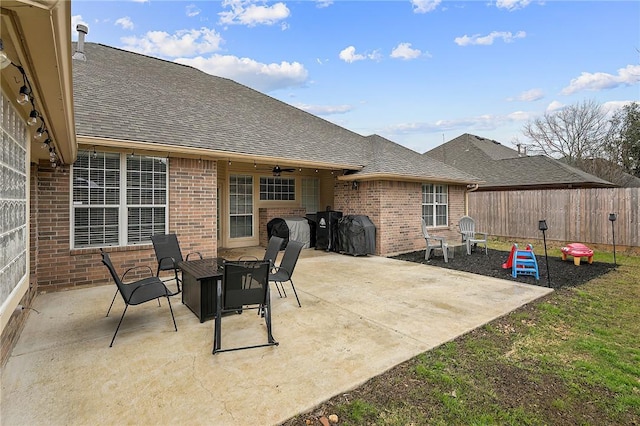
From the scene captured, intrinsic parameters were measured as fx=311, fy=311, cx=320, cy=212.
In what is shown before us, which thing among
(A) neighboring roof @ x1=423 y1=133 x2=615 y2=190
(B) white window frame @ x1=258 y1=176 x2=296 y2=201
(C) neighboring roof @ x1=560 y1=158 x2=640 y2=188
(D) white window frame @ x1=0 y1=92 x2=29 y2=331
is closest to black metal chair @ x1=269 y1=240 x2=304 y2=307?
(D) white window frame @ x1=0 y1=92 x2=29 y2=331

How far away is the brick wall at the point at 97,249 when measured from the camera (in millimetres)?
5598

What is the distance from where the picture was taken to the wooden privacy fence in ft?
32.1

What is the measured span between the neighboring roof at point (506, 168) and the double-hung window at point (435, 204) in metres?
6.02

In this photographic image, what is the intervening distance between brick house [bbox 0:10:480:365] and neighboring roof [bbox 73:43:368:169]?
5cm

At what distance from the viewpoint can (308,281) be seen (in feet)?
21.1

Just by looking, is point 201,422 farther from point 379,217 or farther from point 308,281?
point 379,217

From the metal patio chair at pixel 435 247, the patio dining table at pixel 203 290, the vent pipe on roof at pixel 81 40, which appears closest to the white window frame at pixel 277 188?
the metal patio chair at pixel 435 247

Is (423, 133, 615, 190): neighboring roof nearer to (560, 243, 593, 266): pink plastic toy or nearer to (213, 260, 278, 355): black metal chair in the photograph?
(560, 243, 593, 266): pink plastic toy

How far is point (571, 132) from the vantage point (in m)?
25.3

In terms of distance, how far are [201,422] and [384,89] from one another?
1428 centimetres

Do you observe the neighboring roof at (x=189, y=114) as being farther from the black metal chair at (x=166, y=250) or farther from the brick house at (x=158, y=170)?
the black metal chair at (x=166, y=250)

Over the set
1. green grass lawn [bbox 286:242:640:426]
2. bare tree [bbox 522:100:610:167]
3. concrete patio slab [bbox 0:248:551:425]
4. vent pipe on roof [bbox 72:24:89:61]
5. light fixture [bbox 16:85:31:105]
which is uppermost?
bare tree [bbox 522:100:610:167]

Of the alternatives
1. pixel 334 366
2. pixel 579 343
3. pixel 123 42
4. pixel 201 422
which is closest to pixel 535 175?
pixel 579 343

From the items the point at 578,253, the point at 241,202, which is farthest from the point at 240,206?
the point at 578,253
